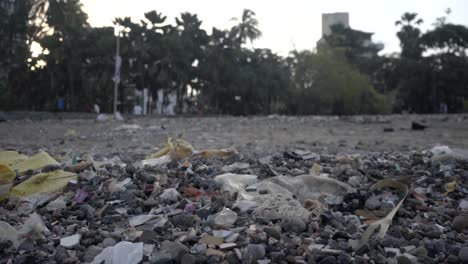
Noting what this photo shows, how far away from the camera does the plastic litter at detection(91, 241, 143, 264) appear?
2583 millimetres

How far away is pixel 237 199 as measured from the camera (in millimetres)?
3732

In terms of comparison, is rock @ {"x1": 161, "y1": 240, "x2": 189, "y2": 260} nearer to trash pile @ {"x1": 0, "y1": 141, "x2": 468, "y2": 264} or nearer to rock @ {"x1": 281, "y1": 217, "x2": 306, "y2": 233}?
trash pile @ {"x1": 0, "y1": 141, "x2": 468, "y2": 264}

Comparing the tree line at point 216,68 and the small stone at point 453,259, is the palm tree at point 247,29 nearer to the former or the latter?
the tree line at point 216,68

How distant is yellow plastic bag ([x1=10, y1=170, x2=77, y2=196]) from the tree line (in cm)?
2727

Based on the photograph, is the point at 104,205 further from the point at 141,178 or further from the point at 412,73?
the point at 412,73

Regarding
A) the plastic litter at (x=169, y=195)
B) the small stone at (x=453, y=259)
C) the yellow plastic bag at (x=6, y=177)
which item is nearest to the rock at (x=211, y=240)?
the plastic litter at (x=169, y=195)

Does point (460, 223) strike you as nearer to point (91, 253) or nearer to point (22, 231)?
point (91, 253)

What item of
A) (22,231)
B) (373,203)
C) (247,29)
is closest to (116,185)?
(22,231)

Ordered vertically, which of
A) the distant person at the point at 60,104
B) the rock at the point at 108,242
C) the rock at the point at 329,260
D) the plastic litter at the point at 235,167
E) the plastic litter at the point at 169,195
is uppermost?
the distant person at the point at 60,104

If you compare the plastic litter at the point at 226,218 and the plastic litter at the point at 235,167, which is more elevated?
the plastic litter at the point at 235,167

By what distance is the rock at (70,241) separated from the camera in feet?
9.45

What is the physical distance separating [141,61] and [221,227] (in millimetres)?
29519

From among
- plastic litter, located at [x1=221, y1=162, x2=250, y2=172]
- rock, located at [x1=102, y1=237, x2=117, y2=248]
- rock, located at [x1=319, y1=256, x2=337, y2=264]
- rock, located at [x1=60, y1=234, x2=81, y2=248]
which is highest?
plastic litter, located at [x1=221, y1=162, x2=250, y2=172]

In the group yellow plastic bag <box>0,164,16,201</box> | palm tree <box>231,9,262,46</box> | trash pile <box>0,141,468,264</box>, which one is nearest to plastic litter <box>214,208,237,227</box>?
trash pile <box>0,141,468,264</box>
